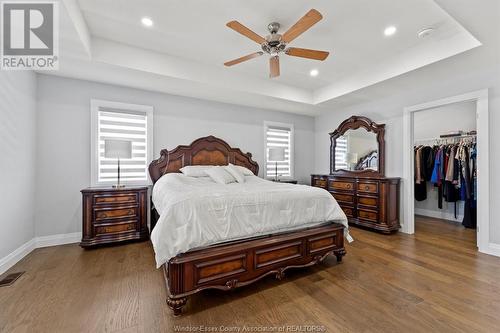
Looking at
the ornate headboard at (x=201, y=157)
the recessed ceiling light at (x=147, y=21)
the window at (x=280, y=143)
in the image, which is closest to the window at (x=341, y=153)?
the window at (x=280, y=143)

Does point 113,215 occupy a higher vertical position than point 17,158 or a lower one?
lower

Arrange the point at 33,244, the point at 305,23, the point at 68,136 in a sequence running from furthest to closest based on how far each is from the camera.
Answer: the point at 68,136 < the point at 33,244 < the point at 305,23

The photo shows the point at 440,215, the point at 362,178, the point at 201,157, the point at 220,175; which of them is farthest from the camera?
the point at 440,215

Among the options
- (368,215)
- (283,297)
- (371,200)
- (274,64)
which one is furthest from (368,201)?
(274,64)

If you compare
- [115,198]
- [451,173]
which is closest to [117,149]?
[115,198]

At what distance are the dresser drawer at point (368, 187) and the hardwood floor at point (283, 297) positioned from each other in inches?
50.4

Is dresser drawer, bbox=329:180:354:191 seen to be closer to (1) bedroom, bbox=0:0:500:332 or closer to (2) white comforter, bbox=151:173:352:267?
(1) bedroom, bbox=0:0:500:332

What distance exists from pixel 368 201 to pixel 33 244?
5409mm

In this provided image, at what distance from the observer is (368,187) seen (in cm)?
410

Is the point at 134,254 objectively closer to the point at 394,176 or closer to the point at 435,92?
the point at 394,176

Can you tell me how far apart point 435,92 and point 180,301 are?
Answer: 4.65 meters

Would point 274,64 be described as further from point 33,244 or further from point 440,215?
point 440,215

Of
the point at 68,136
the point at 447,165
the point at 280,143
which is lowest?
the point at 447,165

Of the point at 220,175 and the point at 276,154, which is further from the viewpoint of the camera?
the point at 276,154
